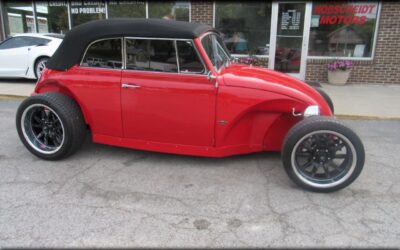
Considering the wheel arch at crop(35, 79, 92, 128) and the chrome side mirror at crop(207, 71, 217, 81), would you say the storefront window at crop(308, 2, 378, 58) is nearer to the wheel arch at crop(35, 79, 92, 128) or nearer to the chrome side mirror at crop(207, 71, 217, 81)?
the chrome side mirror at crop(207, 71, 217, 81)

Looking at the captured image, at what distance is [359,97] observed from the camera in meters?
7.49

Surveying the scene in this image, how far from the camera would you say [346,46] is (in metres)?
9.38

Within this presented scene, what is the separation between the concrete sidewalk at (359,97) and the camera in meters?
6.22

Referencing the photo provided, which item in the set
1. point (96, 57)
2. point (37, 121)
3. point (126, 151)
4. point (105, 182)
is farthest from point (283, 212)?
point (37, 121)

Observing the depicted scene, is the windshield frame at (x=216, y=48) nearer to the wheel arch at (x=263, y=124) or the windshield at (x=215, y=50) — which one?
the windshield at (x=215, y=50)

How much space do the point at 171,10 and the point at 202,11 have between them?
1075 millimetres

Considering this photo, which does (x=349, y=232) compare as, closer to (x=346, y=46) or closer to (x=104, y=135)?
(x=104, y=135)

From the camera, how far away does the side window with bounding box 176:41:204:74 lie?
11.8 ft

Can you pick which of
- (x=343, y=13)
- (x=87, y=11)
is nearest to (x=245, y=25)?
(x=343, y=13)

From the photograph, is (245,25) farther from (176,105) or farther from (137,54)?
(176,105)

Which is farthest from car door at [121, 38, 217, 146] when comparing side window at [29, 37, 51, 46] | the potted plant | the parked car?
the potted plant

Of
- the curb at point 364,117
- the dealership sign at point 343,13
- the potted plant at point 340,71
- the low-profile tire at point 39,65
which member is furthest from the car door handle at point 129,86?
the dealership sign at point 343,13

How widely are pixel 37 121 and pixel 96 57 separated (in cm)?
116

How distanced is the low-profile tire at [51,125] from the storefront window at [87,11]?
7.57 m
